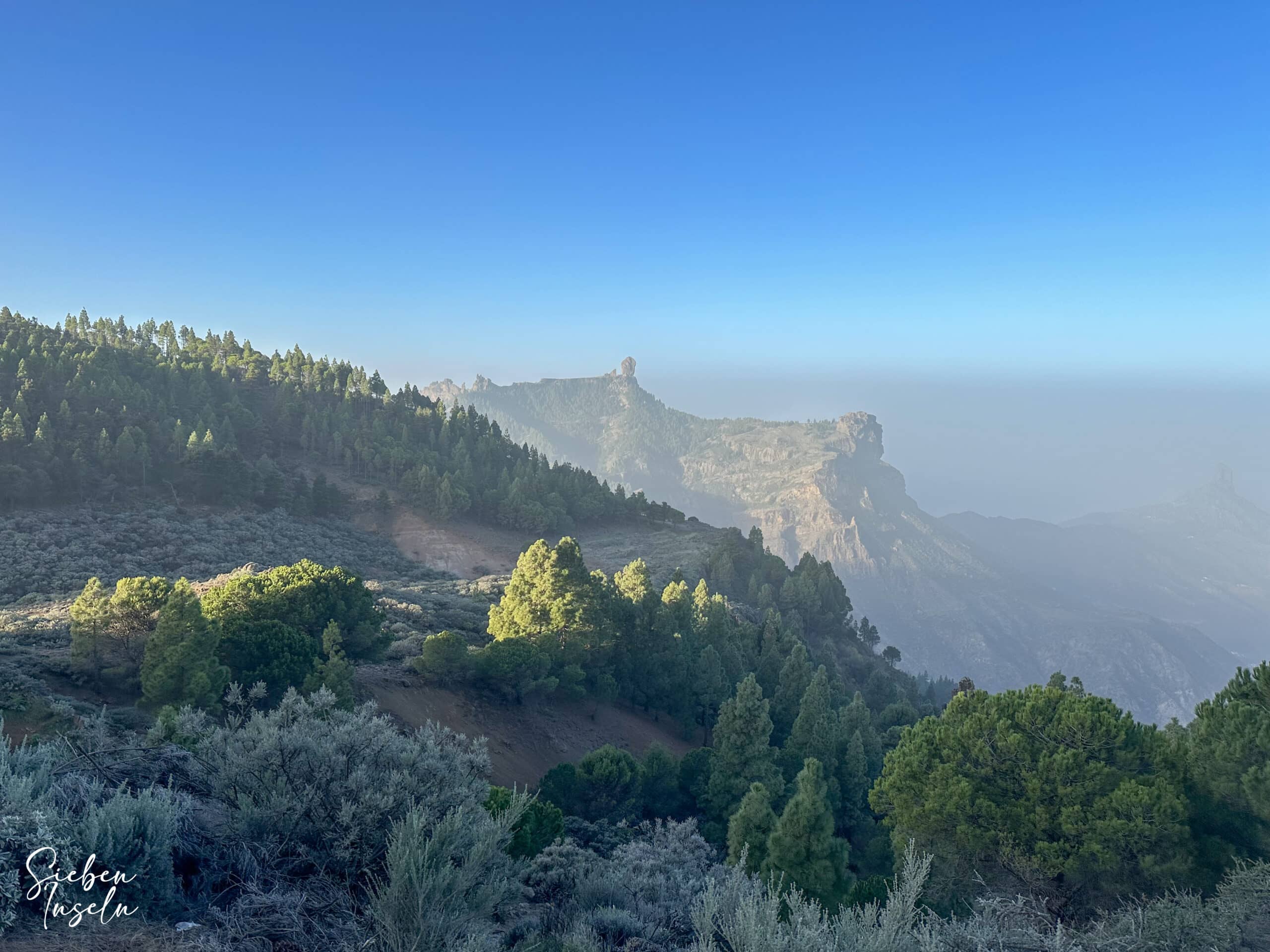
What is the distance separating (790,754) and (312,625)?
20.3 meters

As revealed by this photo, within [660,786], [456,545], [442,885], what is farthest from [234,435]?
[442,885]

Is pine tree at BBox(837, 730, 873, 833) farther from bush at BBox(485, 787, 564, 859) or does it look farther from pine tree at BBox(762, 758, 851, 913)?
bush at BBox(485, 787, 564, 859)

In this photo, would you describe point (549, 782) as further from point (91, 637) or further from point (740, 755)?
point (91, 637)

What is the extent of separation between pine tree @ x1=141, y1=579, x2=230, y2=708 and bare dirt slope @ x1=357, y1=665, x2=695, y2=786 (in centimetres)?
627

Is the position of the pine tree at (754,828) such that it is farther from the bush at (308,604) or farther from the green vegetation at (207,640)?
the bush at (308,604)

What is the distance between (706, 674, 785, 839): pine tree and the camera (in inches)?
1043

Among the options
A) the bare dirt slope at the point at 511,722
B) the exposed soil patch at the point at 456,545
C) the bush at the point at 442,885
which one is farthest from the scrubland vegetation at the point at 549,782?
the exposed soil patch at the point at 456,545

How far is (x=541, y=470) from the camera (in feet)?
299

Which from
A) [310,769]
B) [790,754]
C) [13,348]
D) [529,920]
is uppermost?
[13,348]

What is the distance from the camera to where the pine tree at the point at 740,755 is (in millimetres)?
26500

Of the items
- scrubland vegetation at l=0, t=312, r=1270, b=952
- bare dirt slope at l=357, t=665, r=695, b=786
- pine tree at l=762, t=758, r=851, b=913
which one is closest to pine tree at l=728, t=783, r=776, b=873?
scrubland vegetation at l=0, t=312, r=1270, b=952

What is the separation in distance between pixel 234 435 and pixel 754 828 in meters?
69.8

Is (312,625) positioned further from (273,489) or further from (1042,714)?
(273,489)

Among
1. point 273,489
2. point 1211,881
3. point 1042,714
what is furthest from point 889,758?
point 273,489
